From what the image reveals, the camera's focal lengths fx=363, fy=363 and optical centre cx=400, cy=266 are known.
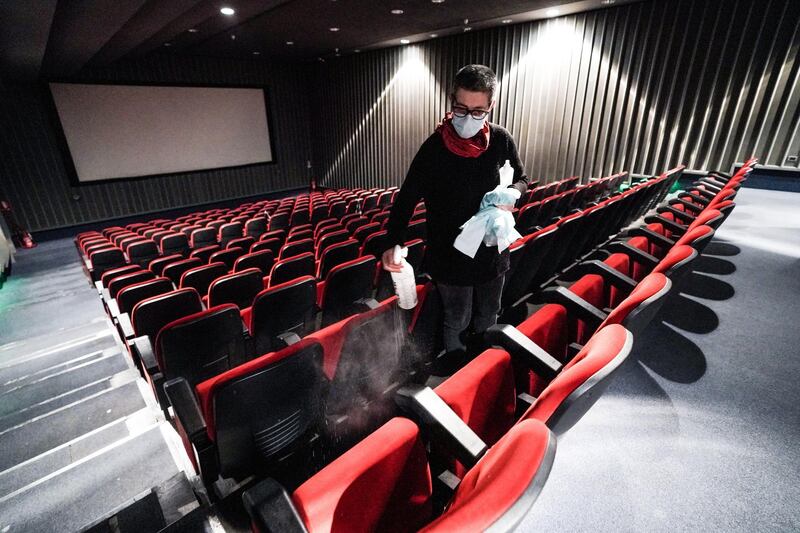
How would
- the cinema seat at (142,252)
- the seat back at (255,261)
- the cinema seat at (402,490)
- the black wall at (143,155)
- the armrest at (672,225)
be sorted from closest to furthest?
1. the cinema seat at (402,490)
2. the armrest at (672,225)
3. the seat back at (255,261)
4. the cinema seat at (142,252)
5. the black wall at (143,155)

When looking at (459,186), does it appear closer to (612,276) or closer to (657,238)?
(612,276)

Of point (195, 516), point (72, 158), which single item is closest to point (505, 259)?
point (195, 516)

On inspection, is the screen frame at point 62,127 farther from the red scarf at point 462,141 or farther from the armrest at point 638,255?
the armrest at point 638,255

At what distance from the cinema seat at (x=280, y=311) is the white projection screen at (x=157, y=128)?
10.5 meters

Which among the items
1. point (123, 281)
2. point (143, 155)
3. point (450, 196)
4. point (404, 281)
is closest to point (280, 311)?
point (404, 281)

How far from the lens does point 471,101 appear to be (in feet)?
4.56

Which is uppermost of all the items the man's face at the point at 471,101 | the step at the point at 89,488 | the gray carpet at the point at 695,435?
the man's face at the point at 471,101

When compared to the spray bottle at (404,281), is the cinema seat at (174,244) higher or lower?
lower

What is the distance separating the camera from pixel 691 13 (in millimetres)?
5758

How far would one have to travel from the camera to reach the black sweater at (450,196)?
151 cm

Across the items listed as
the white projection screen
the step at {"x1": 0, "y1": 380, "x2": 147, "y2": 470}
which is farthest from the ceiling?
the step at {"x1": 0, "y1": 380, "x2": 147, "y2": 470}

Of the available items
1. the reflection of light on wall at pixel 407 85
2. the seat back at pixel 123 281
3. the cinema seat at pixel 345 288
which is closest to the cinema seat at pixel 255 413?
the cinema seat at pixel 345 288

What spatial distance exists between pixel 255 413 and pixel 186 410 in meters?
0.34

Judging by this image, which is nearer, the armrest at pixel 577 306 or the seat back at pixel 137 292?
the armrest at pixel 577 306
